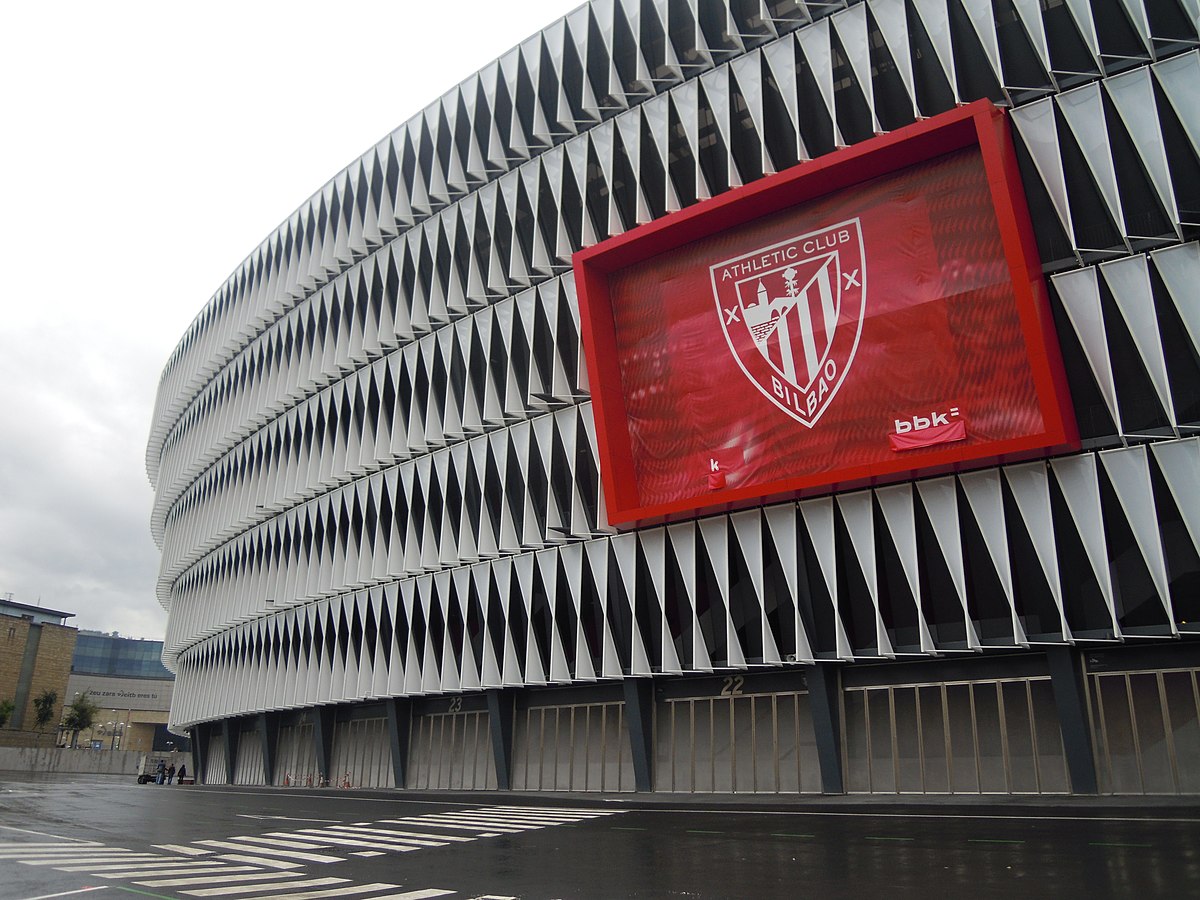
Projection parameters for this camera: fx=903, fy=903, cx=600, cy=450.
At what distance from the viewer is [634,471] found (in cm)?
3503

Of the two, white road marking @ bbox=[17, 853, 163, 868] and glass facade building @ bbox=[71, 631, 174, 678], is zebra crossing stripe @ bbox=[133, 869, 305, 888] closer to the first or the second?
white road marking @ bbox=[17, 853, 163, 868]

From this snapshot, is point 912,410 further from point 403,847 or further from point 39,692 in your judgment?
point 39,692

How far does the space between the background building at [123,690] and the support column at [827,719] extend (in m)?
114

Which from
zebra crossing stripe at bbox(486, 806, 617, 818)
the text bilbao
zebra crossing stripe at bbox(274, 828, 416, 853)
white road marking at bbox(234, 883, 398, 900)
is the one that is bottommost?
white road marking at bbox(234, 883, 398, 900)

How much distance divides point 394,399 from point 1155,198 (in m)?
35.4

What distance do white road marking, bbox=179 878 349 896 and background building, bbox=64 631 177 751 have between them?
119m

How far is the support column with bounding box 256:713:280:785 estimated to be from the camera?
57.8 meters

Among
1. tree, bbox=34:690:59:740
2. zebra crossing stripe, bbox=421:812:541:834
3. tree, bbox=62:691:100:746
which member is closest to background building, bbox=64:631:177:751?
tree, bbox=62:691:100:746

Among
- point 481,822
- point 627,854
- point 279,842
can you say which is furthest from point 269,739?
point 627,854

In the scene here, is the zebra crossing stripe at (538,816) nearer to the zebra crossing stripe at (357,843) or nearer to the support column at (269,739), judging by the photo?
the zebra crossing stripe at (357,843)

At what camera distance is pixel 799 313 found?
3098cm

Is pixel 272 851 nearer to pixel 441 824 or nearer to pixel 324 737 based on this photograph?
pixel 441 824

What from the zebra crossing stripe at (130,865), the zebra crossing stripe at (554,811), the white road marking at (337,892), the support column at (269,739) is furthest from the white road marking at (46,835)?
the support column at (269,739)

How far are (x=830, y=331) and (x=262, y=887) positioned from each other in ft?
76.0
